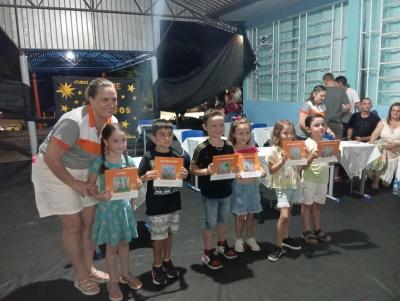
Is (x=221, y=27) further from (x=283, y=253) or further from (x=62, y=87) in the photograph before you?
(x=283, y=253)

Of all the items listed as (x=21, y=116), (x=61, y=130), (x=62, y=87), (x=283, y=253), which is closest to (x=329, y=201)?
(x=283, y=253)

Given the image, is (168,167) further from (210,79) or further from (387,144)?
(210,79)

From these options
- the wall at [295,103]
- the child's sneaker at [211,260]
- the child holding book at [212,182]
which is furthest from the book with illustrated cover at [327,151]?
the wall at [295,103]

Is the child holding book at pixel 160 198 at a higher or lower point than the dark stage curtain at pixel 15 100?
lower

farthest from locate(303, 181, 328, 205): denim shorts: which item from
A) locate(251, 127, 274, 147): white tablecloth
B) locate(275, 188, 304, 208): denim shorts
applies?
locate(251, 127, 274, 147): white tablecloth

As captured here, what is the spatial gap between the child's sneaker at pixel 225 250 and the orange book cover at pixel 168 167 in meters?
0.93

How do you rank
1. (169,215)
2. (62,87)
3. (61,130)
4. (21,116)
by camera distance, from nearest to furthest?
(61,130), (169,215), (62,87), (21,116)

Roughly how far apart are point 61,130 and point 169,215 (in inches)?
38.2

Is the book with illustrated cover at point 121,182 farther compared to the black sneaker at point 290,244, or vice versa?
the black sneaker at point 290,244

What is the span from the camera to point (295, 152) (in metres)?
2.79

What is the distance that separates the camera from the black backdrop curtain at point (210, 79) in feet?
28.2

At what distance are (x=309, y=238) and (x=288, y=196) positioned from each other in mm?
590

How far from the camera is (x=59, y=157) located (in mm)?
2068

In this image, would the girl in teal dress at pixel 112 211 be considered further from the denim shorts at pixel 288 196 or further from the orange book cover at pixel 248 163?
the denim shorts at pixel 288 196
